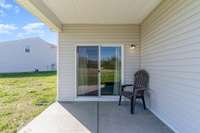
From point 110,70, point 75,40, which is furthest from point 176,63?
point 75,40

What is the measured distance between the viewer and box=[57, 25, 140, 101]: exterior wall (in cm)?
717

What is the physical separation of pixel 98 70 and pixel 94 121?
2.69m

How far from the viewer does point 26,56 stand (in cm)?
2183

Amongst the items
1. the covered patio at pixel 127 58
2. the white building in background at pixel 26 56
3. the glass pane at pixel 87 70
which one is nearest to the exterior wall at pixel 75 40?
the covered patio at pixel 127 58

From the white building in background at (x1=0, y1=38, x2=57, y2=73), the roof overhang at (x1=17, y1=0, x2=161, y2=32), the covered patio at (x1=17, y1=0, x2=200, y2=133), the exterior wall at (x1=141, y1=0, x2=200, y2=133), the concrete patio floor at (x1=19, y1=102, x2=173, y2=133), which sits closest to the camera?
the exterior wall at (x1=141, y1=0, x2=200, y2=133)

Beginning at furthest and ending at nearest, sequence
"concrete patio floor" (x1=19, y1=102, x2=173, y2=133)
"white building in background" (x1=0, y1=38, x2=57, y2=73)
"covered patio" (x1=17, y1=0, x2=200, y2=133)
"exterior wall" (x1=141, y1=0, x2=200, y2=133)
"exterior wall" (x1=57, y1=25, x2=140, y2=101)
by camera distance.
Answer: "white building in background" (x1=0, y1=38, x2=57, y2=73)
"exterior wall" (x1=57, y1=25, x2=140, y2=101)
"concrete patio floor" (x1=19, y1=102, x2=173, y2=133)
"covered patio" (x1=17, y1=0, x2=200, y2=133)
"exterior wall" (x1=141, y1=0, x2=200, y2=133)

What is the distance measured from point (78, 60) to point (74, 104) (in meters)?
1.50

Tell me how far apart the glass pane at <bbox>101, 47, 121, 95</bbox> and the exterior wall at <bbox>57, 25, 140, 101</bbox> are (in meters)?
0.29

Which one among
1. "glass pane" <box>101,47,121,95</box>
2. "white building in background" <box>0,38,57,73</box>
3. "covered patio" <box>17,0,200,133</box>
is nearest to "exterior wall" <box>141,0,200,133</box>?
"covered patio" <box>17,0,200,133</box>

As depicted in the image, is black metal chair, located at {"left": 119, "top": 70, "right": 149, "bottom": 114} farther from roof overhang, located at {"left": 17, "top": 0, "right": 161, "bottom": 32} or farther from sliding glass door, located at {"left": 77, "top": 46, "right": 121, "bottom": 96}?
roof overhang, located at {"left": 17, "top": 0, "right": 161, "bottom": 32}

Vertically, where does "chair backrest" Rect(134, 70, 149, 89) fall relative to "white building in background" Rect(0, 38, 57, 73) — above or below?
below

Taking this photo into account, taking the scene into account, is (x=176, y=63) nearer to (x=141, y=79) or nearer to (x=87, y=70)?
(x=141, y=79)

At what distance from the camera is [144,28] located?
21.9 ft

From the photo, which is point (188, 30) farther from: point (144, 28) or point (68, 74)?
point (68, 74)
